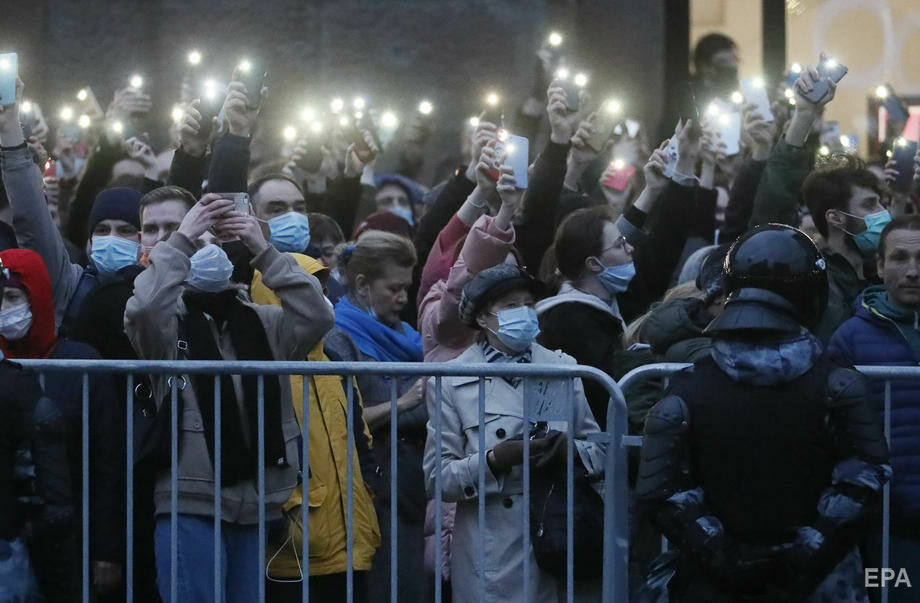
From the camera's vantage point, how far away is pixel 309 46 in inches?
484

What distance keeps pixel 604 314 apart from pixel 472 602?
148 centimetres

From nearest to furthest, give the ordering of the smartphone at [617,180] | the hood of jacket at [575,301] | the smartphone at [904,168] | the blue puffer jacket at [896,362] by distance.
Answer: the blue puffer jacket at [896,362] → the hood of jacket at [575,301] → the smartphone at [904,168] → the smartphone at [617,180]

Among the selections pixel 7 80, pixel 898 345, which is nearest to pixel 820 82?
pixel 898 345

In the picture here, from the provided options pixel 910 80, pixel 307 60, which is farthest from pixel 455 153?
pixel 910 80

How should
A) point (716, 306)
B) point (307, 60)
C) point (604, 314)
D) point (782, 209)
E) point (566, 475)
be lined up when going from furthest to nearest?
1. point (307, 60)
2. point (782, 209)
3. point (604, 314)
4. point (716, 306)
5. point (566, 475)

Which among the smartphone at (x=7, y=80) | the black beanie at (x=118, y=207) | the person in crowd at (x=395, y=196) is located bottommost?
the black beanie at (x=118, y=207)

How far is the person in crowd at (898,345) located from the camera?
581cm

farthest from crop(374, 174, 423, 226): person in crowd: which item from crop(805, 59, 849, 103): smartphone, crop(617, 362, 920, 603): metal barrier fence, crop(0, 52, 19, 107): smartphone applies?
crop(617, 362, 920, 603): metal barrier fence

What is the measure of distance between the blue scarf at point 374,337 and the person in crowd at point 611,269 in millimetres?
543

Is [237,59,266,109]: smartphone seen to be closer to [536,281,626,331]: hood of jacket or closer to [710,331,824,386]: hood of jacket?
[536,281,626,331]: hood of jacket

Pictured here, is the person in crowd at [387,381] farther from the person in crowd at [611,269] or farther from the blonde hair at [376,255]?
the person in crowd at [611,269]

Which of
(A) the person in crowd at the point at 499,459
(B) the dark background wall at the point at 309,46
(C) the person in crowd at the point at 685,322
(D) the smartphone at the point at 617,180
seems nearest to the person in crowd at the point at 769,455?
(A) the person in crowd at the point at 499,459

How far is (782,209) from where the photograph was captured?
7551 mm

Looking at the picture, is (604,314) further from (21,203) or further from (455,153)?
(455,153)
